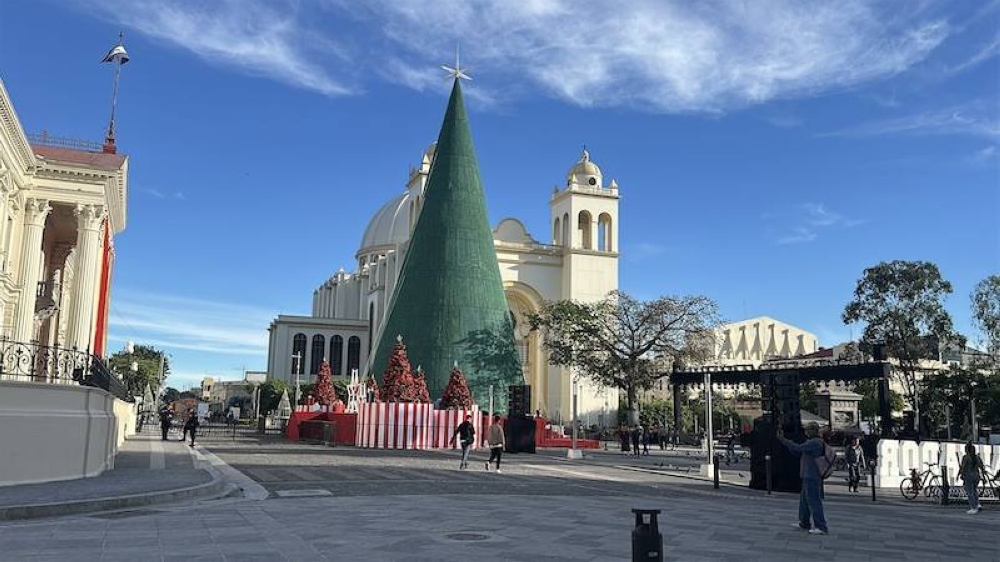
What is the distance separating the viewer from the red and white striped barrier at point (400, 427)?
33406 mm

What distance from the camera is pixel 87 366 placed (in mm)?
16406

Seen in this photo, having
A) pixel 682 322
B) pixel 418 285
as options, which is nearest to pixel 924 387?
pixel 682 322

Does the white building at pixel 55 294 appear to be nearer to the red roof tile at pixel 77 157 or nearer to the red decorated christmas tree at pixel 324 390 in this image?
the red roof tile at pixel 77 157

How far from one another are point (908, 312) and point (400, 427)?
87.7 feet

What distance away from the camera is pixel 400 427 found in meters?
33.5

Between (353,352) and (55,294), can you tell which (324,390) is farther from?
(353,352)

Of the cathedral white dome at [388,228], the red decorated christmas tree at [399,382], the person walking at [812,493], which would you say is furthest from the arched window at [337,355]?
the person walking at [812,493]

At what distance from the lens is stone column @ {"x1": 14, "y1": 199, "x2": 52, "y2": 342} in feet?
104

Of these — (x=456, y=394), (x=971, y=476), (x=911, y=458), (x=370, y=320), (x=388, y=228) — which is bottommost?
(x=911, y=458)

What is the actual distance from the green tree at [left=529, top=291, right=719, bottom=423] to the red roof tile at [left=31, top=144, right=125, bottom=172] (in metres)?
28.6

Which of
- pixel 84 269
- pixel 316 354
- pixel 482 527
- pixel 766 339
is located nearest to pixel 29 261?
pixel 84 269

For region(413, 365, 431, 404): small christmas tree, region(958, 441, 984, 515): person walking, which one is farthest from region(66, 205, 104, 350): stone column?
region(958, 441, 984, 515): person walking

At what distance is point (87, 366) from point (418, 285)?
33139 mm

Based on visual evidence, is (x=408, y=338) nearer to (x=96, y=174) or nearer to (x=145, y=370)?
(x=96, y=174)
